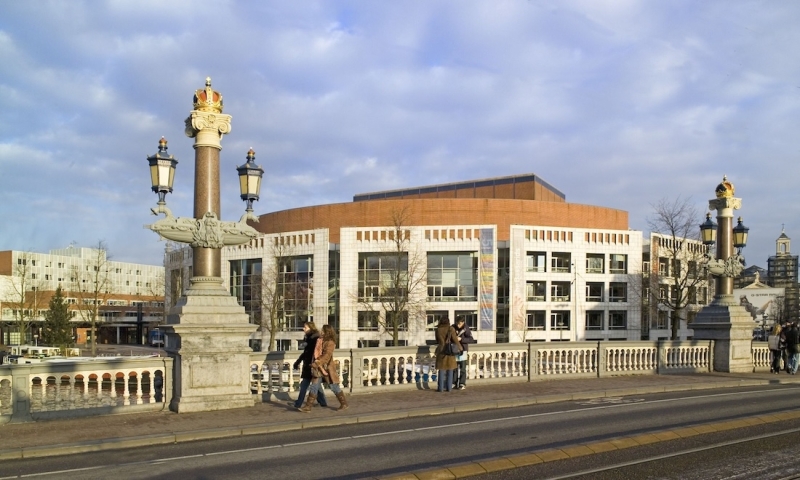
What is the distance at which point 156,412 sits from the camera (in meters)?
12.7

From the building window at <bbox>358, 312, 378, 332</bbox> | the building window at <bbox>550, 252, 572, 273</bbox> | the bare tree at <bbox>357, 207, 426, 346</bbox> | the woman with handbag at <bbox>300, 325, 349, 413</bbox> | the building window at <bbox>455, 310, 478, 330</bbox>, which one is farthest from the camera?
the building window at <bbox>550, 252, 572, 273</bbox>

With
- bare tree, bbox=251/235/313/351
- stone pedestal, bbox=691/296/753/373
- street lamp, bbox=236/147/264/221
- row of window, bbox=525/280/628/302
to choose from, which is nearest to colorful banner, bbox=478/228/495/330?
row of window, bbox=525/280/628/302

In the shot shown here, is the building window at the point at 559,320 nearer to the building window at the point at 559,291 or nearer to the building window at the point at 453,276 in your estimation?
the building window at the point at 559,291

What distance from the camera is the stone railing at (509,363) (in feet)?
51.2

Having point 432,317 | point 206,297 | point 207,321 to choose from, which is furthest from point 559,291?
point 207,321

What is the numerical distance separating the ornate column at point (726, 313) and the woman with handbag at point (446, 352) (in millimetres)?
11199

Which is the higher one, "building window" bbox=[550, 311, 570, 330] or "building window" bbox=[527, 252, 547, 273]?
"building window" bbox=[527, 252, 547, 273]

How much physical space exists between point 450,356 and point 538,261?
5768cm

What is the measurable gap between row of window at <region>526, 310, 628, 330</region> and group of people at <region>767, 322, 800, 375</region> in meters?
47.7

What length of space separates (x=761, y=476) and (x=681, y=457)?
3.76ft

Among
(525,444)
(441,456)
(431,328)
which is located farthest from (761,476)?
(431,328)

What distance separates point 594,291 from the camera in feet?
243

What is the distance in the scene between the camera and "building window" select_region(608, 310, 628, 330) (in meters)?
73.9

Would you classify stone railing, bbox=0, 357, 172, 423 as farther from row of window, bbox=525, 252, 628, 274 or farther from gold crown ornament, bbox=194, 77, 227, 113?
row of window, bbox=525, 252, 628, 274
